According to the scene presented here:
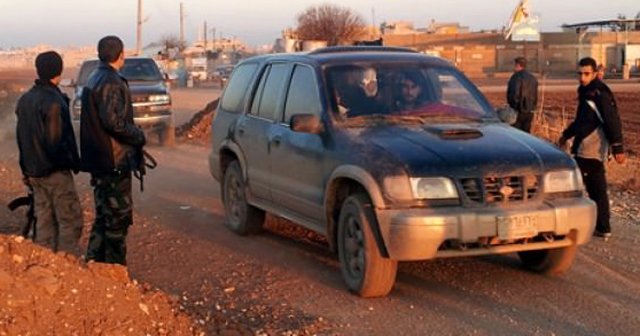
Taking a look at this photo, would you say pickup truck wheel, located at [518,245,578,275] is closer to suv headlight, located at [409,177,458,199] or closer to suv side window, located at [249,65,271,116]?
suv headlight, located at [409,177,458,199]

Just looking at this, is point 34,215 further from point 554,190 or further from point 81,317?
point 554,190

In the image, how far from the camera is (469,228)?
6387mm

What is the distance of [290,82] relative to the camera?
8.37 m

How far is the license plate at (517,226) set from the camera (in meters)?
6.45

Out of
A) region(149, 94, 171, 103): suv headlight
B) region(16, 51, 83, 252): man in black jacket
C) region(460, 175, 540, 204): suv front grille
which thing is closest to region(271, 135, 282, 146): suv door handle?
region(16, 51, 83, 252): man in black jacket

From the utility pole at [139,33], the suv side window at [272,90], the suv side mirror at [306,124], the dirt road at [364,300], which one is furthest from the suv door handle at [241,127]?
the utility pole at [139,33]

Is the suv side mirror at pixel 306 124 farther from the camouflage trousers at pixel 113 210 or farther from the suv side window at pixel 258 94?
the suv side window at pixel 258 94

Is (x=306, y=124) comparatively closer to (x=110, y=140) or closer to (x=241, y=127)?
(x=110, y=140)

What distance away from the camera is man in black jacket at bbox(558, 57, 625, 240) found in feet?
29.2

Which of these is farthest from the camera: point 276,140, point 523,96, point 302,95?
point 523,96

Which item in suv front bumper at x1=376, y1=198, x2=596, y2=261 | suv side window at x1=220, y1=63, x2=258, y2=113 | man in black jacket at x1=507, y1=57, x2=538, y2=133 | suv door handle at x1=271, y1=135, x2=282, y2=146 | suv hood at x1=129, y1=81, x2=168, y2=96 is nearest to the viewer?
suv front bumper at x1=376, y1=198, x2=596, y2=261

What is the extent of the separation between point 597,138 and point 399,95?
2365 millimetres

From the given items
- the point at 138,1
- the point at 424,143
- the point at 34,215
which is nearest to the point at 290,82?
the point at 424,143

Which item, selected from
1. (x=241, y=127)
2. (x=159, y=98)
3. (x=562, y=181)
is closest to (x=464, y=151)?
(x=562, y=181)
